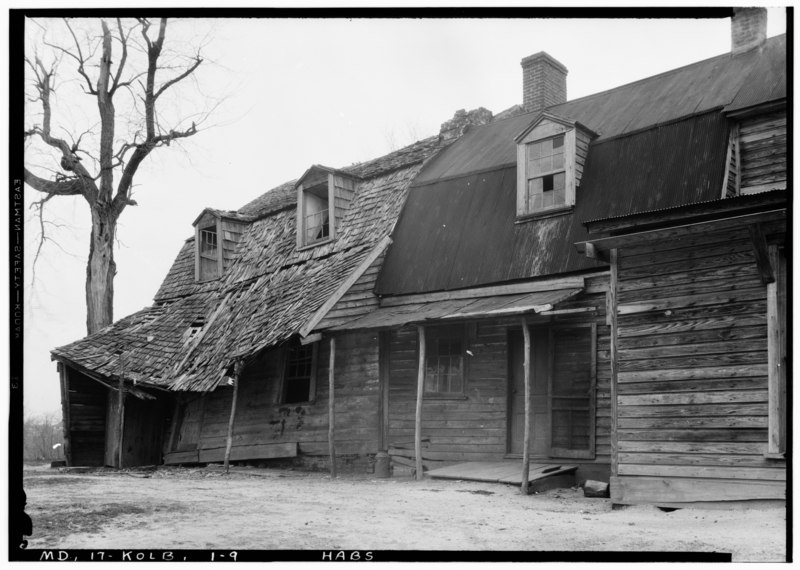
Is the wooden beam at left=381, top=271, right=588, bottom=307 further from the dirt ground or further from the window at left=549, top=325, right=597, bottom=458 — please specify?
the dirt ground

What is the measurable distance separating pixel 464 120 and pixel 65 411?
10.2 m

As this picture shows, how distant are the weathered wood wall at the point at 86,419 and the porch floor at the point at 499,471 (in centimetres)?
843

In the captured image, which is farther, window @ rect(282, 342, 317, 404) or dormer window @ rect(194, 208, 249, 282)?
dormer window @ rect(194, 208, 249, 282)

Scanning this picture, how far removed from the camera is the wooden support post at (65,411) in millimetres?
18000

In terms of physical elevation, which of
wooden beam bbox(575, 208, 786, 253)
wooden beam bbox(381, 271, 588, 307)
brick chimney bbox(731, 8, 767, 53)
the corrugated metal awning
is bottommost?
the corrugated metal awning

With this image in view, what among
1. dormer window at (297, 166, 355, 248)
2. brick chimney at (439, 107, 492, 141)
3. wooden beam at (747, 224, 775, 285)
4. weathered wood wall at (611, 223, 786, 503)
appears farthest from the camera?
brick chimney at (439, 107, 492, 141)

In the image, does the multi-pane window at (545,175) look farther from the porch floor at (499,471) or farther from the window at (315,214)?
the window at (315,214)

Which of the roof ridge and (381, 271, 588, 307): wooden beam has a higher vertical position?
the roof ridge

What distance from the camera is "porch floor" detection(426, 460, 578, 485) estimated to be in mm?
12047

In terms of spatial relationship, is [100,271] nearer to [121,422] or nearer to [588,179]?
[121,422]

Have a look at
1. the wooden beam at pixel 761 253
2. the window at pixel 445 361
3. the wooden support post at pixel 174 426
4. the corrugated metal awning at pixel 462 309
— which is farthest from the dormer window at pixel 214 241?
the wooden beam at pixel 761 253

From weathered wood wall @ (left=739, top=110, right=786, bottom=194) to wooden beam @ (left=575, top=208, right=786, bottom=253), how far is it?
248 centimetres

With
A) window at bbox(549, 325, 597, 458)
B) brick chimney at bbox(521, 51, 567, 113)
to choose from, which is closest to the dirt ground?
window at bbox(549, 325, 597, 458)

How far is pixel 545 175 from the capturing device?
13.8 meters
